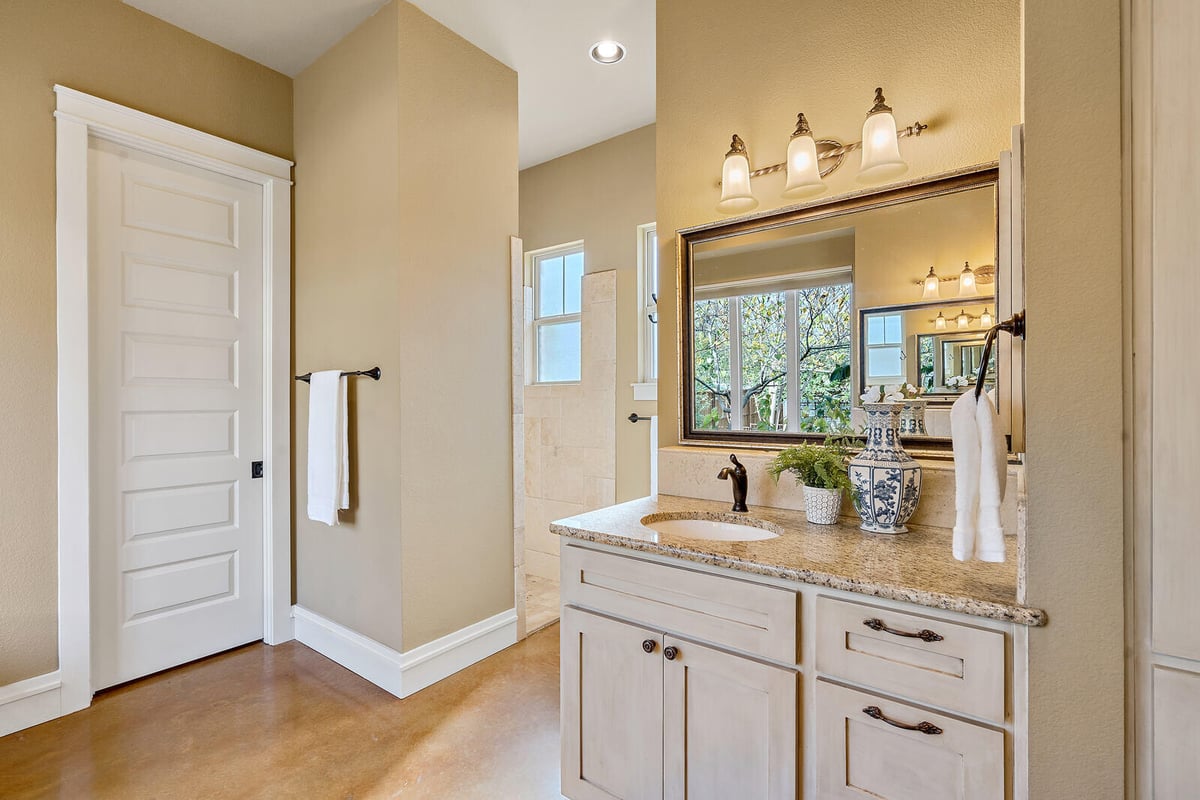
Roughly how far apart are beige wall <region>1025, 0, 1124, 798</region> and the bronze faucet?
89 centimetres

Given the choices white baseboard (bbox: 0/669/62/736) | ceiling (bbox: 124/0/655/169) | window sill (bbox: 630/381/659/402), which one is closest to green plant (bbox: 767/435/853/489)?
window sill (bbox: 630/381/659/402)

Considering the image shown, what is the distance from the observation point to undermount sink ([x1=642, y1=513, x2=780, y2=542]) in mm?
1734

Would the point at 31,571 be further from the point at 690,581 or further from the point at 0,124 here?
the point at 690,581

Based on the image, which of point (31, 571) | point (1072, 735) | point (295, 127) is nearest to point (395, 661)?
point (31, 571)

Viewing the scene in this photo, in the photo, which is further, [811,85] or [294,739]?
Result: [294,739]

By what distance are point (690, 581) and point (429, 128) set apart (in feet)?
7.06

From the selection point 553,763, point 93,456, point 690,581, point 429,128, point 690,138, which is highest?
Answer: point 429,128

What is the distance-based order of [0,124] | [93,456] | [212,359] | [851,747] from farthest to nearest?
[212,359]
[93,456]
[0,124]
[851,747]

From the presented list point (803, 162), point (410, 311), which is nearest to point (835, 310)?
point (803, 162)

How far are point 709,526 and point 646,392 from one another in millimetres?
1609

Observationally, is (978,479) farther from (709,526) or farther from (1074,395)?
(709,526)

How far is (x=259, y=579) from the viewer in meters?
2.81

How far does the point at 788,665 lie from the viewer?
123 centimetres

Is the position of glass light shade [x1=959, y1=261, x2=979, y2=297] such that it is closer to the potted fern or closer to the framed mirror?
the framed mirror
